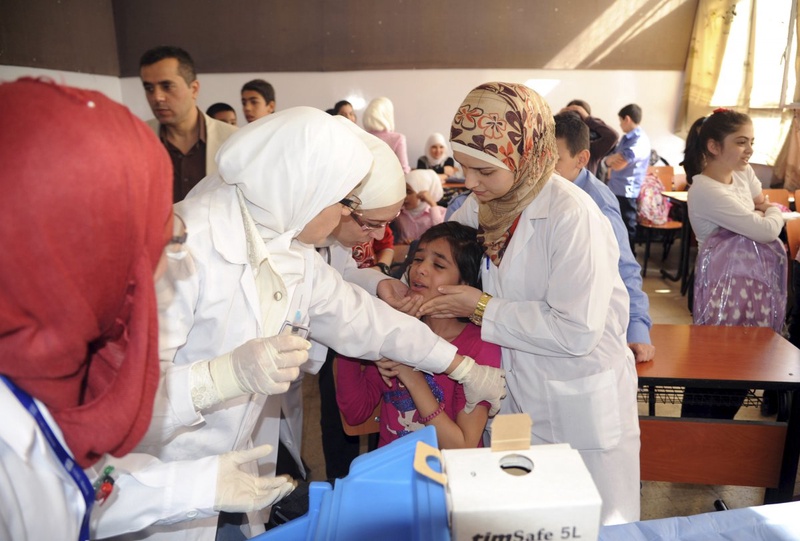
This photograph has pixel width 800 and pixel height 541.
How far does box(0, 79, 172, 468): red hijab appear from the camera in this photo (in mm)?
609

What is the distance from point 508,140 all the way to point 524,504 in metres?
1.13

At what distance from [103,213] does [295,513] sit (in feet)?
6.24

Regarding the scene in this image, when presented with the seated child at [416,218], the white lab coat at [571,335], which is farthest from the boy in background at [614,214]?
the seated child at [416,218]

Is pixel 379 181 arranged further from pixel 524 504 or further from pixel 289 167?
pixel 524 504

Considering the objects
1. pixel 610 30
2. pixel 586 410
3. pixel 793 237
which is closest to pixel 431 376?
pixel 586 410

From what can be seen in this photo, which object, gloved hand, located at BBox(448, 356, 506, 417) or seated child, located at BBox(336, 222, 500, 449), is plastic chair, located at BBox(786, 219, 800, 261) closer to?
seated child, located at BBox(336, 222, 500, 449)

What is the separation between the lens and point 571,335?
1.49m

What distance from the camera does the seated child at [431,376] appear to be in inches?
64.0

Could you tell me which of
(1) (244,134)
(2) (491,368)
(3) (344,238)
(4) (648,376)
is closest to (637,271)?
(4) (648,376)

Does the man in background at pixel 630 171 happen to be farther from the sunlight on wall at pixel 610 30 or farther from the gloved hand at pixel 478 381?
the gloved hand at pixel 478 381

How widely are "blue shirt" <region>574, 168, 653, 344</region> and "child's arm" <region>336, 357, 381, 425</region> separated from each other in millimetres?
963

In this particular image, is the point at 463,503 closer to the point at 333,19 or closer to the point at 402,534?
the point at 402,534

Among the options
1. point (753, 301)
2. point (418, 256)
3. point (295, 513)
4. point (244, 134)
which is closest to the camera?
point (244, 134)

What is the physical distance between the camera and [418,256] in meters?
1.83
